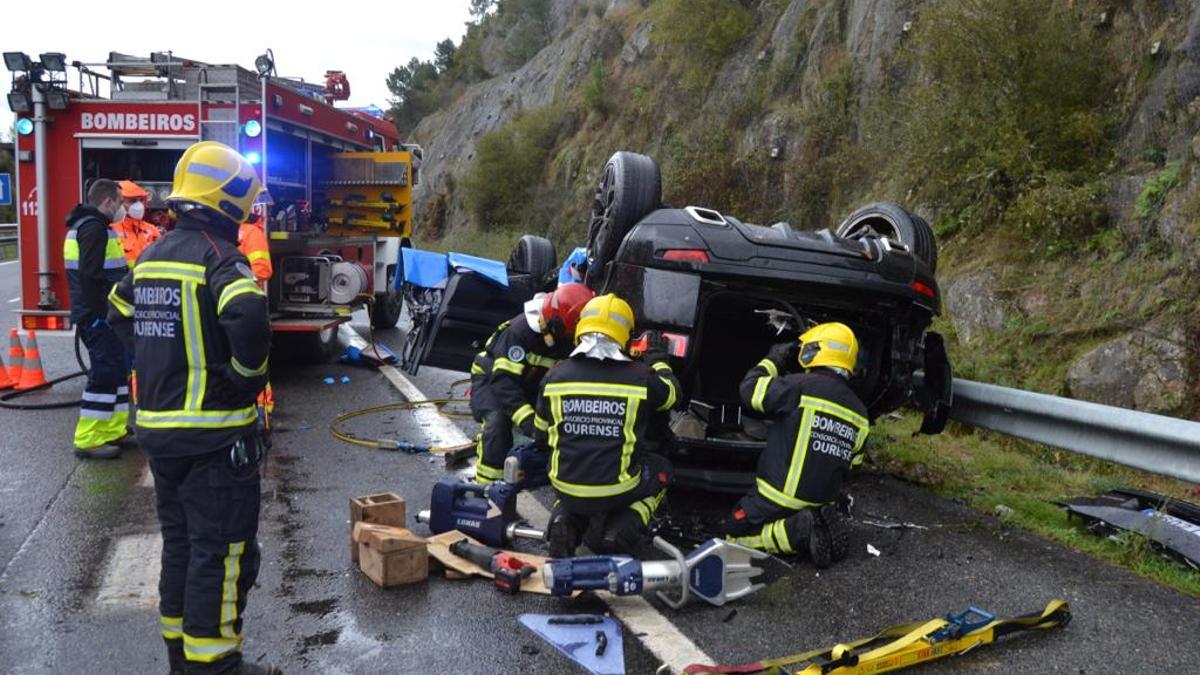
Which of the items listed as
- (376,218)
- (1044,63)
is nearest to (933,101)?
(1044,63)

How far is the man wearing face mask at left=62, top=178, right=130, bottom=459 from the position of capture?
6586 millimetres

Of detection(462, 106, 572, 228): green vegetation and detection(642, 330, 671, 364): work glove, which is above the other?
detection(462, 106, 572, 228): green vegetation

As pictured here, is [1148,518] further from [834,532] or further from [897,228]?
[897,228]

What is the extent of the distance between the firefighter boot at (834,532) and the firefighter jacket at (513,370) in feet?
5.08

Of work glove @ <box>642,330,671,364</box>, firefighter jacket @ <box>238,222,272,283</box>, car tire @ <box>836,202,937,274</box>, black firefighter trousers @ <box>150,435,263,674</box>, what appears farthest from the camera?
firefighter jacket @ <box>238,222,272,283</box>

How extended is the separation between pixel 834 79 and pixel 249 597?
13.1m

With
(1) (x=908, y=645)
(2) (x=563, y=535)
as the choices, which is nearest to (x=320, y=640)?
(2) (x=563, y=535)

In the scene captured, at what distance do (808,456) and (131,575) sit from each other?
3.08 m

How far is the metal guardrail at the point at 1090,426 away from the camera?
4301mm

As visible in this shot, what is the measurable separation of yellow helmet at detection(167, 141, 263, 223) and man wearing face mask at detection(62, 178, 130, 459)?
3716mm

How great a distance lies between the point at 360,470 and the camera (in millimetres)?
6293

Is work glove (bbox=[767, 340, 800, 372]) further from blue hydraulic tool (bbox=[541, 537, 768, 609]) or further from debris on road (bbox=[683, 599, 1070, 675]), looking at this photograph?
debris on road (bbox=[683, 599, 1070, 675])

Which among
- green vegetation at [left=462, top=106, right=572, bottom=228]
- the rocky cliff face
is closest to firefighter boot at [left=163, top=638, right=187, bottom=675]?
the rocky cliff face

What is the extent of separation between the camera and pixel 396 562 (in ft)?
13.9
